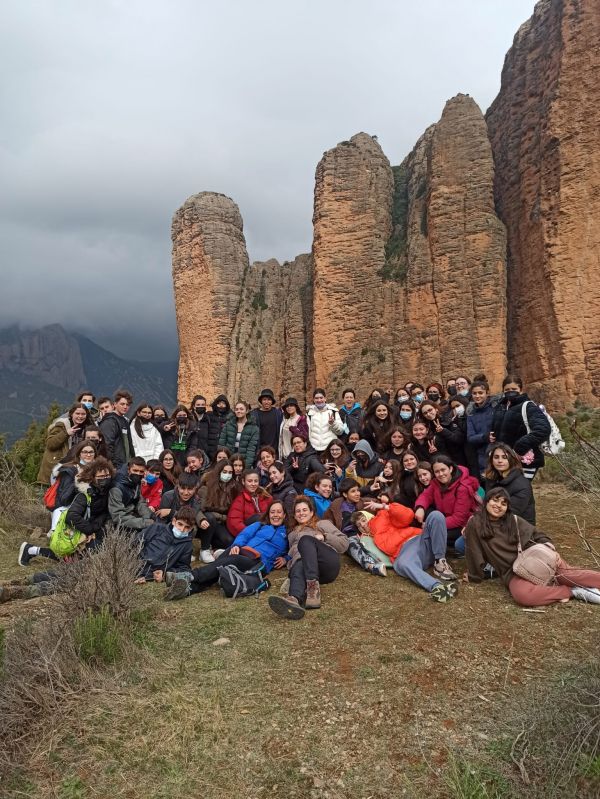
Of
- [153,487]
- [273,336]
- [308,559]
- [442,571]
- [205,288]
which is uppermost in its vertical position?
[205,288]

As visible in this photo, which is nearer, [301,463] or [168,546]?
[168,546]

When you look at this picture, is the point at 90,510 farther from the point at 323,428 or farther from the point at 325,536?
the point at 323,428

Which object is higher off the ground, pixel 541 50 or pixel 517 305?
pixel 541 50

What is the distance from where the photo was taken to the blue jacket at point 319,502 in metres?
7.30

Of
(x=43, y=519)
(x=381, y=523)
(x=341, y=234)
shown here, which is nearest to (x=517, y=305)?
(x=341, y=234)

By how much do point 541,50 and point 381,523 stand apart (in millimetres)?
26510

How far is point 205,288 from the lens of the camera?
1341 inches

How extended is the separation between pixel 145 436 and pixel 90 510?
2409 millimetres

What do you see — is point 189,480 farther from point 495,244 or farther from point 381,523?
point 495,244

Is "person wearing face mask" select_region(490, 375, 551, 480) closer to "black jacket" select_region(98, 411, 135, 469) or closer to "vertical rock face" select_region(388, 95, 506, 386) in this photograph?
"black jacket" select_region(98, 411, 135, 469)

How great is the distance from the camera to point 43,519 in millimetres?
10492

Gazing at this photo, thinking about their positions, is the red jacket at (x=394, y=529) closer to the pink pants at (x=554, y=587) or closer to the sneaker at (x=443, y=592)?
the sneaker at (x=443, y=592)

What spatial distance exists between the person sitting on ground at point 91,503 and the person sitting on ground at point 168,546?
832mm

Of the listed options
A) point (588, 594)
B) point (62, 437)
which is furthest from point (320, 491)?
point (62, 437)
